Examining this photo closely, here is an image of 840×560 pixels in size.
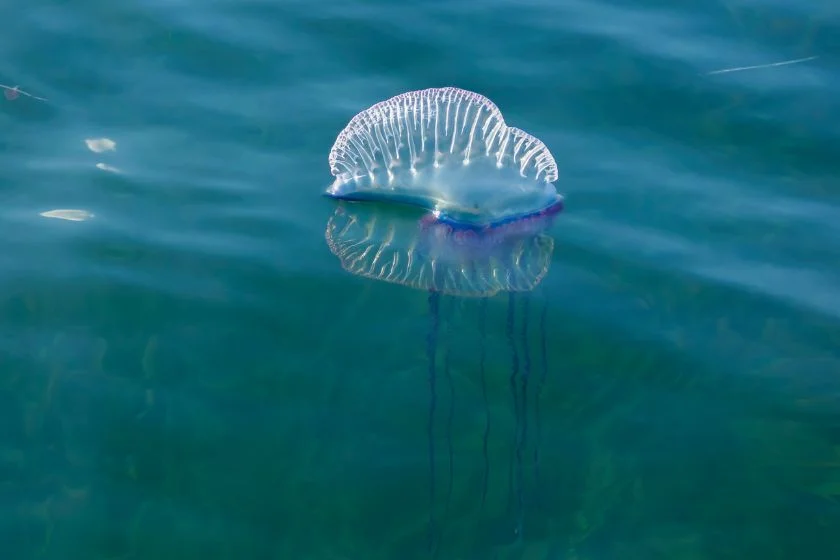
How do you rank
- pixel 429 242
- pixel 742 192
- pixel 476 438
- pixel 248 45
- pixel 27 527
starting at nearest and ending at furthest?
pixel 27 527 < pixel 476 438 < pixel 429 242 < pixel 742 192 < pixel 248 45

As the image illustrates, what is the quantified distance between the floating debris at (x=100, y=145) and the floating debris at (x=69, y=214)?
374 millimetres

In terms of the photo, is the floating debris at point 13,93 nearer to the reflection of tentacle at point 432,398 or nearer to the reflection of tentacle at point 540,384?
the reflection of tentacle at point 432,398

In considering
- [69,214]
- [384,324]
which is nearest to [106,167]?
[69,214]

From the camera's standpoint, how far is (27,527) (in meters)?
3.84

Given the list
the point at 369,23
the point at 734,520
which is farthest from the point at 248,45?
the point at 734,520

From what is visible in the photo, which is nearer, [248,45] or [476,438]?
[476,438]

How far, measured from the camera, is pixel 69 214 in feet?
15.2

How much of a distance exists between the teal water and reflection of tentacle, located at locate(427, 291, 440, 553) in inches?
0.7

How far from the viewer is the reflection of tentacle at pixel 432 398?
13.0 ft

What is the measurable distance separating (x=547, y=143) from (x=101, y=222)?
2008 millimetres

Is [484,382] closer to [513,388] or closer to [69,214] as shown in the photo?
[513,388]

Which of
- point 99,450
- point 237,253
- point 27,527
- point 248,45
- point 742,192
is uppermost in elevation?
point 248,45

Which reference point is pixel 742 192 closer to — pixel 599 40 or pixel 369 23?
pixel 599 40

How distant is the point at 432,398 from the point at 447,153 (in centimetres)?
99
